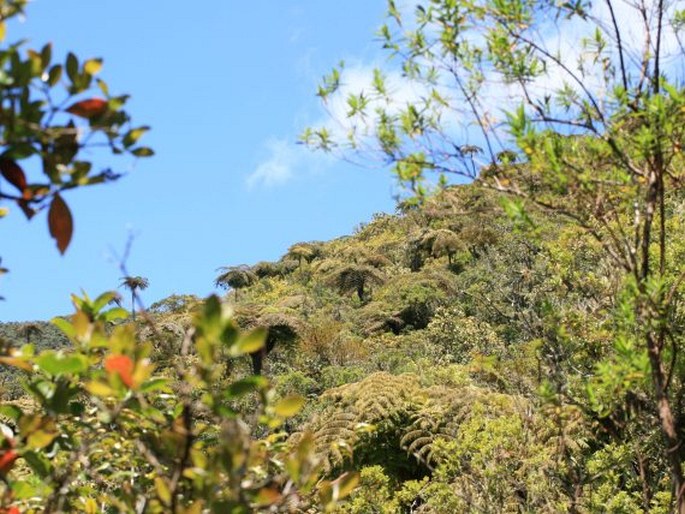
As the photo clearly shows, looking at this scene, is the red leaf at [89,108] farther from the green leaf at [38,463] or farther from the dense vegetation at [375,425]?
the green leaf at [38,463]

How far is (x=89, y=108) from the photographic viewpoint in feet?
3.56

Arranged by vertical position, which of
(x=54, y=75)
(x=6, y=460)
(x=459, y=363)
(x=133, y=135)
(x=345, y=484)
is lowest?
(x=345, y=484)

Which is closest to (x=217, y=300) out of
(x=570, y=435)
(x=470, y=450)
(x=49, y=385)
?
(x=49, y=385)

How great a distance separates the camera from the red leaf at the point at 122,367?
96cm

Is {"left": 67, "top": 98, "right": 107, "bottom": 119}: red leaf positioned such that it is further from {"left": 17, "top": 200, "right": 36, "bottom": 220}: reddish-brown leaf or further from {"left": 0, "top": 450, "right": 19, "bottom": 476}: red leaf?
{"left": 0, "top": 450, "right": 19, "bottom": 476}: red leaf

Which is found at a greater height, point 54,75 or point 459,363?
point 459,363

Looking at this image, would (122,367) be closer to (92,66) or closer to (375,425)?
(92,66)

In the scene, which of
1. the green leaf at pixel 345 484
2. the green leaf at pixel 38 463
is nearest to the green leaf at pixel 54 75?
the green leaf at pixel 38 463

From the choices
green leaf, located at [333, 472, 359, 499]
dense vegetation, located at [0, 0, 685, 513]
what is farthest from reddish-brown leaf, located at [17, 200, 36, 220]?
green leaf, located at [333, 472, 359, 499]

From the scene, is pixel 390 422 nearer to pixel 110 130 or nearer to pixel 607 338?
pixel 607 338

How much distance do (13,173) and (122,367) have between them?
1.32 ft

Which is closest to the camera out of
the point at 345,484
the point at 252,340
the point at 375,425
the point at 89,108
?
the point at 252,340

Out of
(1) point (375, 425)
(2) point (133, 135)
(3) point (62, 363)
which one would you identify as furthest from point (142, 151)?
(1) point (375, 425)

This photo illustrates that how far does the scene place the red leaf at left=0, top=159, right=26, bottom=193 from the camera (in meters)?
1.11
